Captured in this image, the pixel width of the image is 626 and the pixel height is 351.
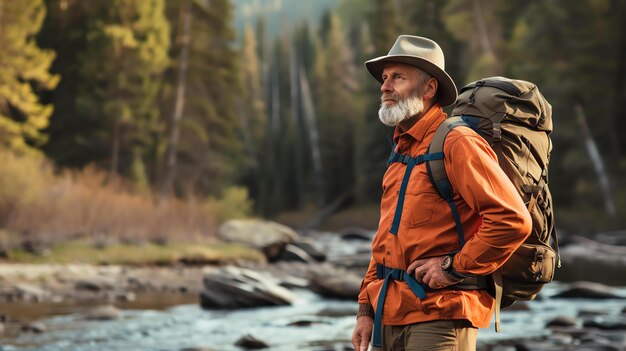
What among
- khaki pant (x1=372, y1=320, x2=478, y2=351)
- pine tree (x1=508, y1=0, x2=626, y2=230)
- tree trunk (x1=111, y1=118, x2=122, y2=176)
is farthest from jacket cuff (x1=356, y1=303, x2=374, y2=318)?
pine tree (x1=508, y1=0, x2=626, y2=230)

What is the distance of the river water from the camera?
1030 centimetres

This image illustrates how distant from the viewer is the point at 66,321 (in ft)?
39.9

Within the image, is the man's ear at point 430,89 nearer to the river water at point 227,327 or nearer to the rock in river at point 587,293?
the river water at point 227,327

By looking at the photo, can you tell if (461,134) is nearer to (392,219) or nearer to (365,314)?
(392,219)

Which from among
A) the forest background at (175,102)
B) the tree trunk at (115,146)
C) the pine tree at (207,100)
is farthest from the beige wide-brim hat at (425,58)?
the pine tree at (207,100)

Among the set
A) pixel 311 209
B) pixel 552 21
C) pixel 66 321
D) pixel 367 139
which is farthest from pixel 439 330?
pixel 311 209

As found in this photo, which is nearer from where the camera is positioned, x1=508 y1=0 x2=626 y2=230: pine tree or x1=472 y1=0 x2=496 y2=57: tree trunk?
x1=508 y1=0 x2=626 y2=230: pine tree

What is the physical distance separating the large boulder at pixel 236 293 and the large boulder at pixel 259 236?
10.0 meters

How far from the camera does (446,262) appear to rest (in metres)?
3.19

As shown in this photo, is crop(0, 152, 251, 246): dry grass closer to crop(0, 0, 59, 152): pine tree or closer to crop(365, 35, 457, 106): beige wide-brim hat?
crop(0, 0, 59, 152): pine tree

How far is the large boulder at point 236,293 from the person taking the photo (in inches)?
564

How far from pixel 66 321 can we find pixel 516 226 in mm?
10186

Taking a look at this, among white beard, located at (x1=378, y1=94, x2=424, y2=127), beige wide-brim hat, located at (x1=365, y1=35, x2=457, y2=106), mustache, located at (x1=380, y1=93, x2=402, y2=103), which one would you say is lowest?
white beard, located at (x1=378, y1=94, x2=424, y2=127)

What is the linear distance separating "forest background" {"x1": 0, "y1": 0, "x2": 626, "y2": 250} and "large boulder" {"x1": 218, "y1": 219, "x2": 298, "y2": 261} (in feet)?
2.18
